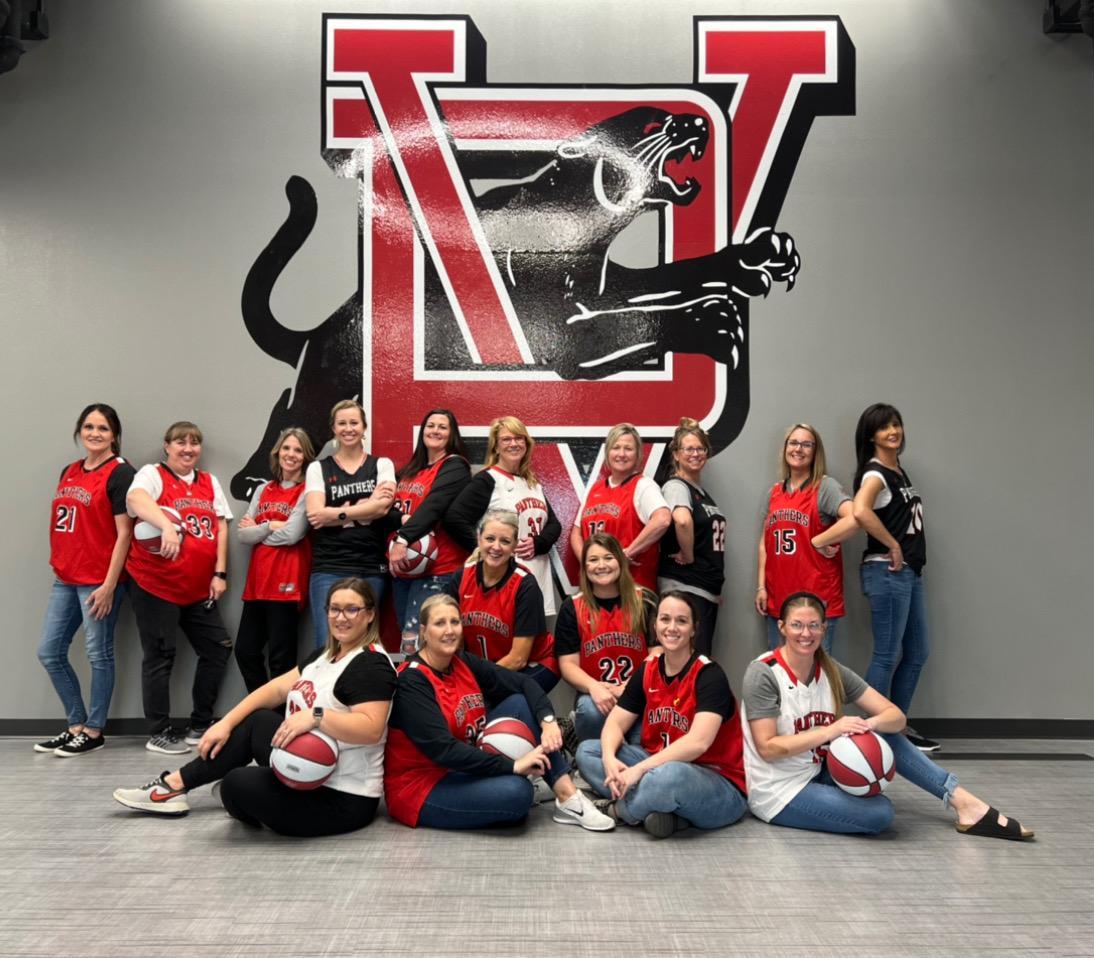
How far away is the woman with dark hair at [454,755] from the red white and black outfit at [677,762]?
0.55 ft

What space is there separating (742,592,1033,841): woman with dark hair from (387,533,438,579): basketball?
1689mm

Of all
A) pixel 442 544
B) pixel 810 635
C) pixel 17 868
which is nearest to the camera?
pixel 17 868

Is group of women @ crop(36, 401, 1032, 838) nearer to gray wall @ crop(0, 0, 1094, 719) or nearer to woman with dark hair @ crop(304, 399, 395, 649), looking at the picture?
woman with dark hair @ crop(304, 399, 395, 649)

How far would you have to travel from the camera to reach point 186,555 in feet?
15.6

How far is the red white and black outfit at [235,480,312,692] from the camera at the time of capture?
4789 mm

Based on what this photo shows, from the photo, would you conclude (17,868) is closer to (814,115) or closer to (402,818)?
(402,818)

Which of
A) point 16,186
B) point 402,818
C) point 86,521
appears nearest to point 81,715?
point 86,521

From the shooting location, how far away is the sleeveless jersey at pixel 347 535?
4680 mm

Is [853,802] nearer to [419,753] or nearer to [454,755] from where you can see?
[454,755]

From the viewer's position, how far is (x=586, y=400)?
5102mm

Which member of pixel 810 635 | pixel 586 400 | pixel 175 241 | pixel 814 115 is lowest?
pixel 810 635

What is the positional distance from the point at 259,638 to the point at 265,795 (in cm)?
177

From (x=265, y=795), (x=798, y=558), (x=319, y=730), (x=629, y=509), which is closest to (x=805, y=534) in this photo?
(x=798, y=558)

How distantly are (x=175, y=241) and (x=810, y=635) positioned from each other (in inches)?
147
